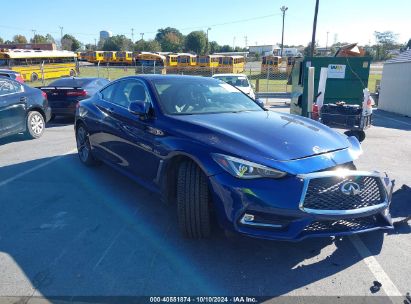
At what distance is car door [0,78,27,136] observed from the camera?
24.3 feet

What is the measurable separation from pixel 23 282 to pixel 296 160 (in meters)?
2.45

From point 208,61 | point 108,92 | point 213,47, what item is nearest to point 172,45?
point 213,47

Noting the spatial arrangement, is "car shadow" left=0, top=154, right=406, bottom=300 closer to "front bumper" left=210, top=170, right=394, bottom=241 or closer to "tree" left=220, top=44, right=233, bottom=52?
"front bumper" left=210, top=170, right=394, bottom=241

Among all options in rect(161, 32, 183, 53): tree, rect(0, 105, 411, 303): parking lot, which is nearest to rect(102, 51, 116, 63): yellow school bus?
rect(161, 32, 183, 53): tree

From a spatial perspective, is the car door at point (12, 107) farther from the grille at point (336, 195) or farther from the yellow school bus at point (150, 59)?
the yellow school bus at point (150, 59)

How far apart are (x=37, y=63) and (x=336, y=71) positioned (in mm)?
25683

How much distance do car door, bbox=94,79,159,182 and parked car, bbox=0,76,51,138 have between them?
3.30 meters

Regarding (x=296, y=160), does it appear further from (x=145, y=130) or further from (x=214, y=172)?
(x=145, y=130)

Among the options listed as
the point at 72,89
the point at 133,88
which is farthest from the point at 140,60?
the point at 133,88

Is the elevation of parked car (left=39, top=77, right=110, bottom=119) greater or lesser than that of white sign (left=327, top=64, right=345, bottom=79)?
lesser

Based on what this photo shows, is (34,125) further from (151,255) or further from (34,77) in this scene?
(34,77)

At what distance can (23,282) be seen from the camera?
9.47 ft

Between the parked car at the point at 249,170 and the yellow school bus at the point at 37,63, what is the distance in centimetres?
2435

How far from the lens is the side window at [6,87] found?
24.7 feet
